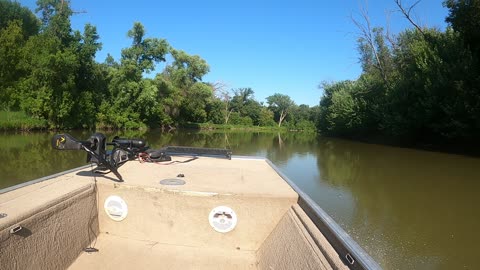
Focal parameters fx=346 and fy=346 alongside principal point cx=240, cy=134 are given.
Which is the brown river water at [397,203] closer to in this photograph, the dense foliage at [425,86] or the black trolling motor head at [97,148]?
the black trolling motor head at [97,148]

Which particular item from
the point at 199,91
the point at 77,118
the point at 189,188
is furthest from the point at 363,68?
the point at 189,188

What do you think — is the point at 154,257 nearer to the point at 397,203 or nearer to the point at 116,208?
the point at 116,208

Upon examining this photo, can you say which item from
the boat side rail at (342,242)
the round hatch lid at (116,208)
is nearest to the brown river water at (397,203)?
the boat side rail at (342,242)

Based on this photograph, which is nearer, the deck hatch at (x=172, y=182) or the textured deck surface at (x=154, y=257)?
the textured deck surface at (x=154, y=257)

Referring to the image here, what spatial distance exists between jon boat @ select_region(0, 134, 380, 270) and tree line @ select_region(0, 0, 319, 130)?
28125 millimetres

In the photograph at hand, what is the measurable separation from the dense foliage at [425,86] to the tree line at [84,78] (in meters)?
21.8

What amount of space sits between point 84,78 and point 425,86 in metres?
29.1

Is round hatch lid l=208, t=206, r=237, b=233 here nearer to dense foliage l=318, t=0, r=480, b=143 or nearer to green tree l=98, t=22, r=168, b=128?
dense foliage l=318, t=0, r=480, b=143

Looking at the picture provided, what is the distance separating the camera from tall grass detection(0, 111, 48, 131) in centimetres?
2561

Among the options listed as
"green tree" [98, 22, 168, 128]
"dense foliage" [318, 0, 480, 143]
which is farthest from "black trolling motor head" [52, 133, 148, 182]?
"green tree" [98, 22, 168, 128]

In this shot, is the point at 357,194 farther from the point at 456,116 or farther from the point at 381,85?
the point at 381,85

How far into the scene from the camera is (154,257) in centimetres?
315

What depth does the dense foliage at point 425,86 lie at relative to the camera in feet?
64.2

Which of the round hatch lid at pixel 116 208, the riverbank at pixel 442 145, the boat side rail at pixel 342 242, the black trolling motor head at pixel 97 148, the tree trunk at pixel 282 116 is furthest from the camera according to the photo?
the tree trunk at pixel 282 116
